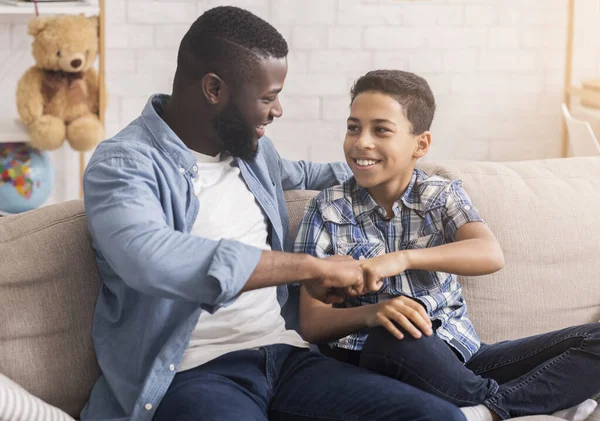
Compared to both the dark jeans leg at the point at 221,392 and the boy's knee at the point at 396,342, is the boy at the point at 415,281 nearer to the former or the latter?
the boy's knee at the point at 396,342

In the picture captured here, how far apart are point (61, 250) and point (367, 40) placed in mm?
2074

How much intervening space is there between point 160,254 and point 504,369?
0.73 metres

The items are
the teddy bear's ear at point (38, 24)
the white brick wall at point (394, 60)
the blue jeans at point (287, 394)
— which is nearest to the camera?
the blue jeans at point (287, 394)

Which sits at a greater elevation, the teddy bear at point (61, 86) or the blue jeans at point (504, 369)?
the teddy bear at point (61, 86)

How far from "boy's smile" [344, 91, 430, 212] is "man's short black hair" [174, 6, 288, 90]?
9.3 inches

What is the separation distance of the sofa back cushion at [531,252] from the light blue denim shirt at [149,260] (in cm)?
38

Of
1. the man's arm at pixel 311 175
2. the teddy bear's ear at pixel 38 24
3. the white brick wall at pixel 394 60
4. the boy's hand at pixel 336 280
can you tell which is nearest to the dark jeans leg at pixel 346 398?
the boy's hand at pixel 336 280

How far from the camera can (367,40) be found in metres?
3.36

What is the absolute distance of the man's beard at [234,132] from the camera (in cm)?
158

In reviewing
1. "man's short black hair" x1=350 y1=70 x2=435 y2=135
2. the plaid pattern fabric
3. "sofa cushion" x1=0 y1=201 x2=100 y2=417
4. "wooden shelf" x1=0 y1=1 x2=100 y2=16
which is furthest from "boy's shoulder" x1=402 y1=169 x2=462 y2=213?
"wooden shelf" x1=0 y1=1 x2=100 y2=16

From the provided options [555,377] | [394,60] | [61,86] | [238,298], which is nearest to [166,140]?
[238,298]

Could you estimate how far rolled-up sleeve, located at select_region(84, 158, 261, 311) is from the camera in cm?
126

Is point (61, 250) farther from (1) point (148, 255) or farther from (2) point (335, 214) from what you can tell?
(2) point (335, 214)

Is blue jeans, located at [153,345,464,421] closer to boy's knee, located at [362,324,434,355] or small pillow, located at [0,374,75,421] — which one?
boy's knee, located at [362,324,434,355]
